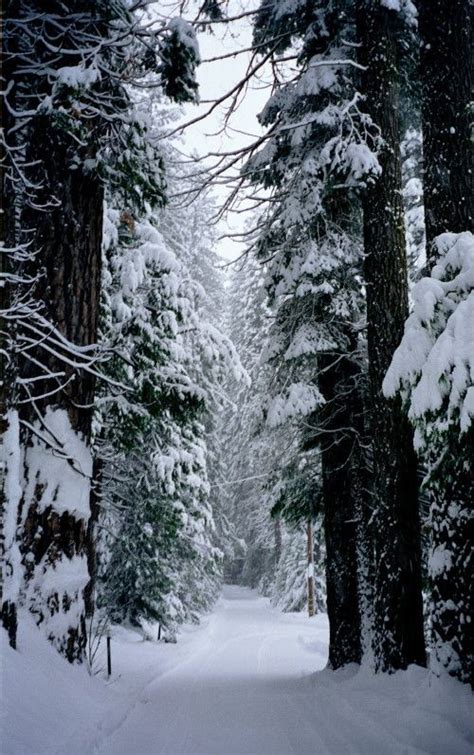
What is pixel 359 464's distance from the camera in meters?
8.68

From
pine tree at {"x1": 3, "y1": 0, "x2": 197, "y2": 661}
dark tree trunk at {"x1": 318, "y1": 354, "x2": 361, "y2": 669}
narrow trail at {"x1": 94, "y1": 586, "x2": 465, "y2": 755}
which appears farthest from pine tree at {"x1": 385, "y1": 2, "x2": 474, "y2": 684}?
dark tree trunk at {"x1": 318, "y1": 354, "x2": 361, "y2": 669}

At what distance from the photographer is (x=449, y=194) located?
19.8 ft

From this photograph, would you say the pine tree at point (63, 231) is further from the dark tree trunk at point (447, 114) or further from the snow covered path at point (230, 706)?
the dark tree trunk at point (447, 114)

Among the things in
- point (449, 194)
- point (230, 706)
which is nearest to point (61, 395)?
point (230, 706)

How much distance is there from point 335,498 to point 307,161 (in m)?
5.75

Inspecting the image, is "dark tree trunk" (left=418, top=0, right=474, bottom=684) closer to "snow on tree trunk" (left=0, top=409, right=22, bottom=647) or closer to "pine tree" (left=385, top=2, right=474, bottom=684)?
"pine tree" (left=385, top=2, right=474, bottom=684)

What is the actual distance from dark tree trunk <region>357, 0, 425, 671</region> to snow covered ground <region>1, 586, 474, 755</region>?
53 cm

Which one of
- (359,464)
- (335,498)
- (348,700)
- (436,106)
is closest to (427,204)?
(436,106)

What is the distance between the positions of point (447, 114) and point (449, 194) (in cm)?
102

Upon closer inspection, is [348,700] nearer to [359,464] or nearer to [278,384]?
[359,464]

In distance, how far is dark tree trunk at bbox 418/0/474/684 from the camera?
4969 millimetres

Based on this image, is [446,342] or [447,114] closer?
[446,342]

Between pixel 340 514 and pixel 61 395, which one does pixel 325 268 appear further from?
pixel 61 395

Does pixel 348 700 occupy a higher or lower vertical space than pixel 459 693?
lower
